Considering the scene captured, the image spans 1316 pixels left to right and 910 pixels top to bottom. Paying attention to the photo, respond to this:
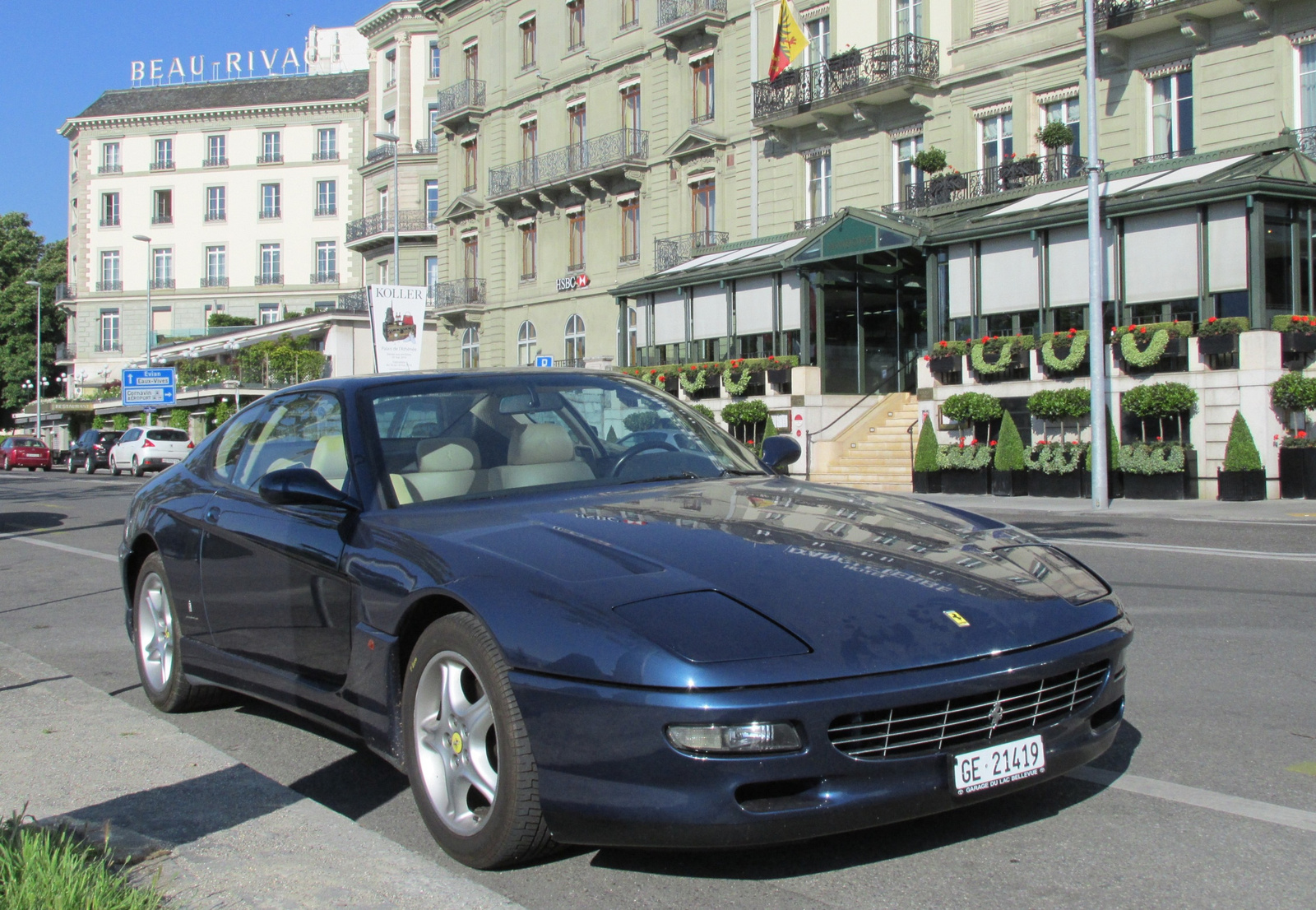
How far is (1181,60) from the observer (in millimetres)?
26156

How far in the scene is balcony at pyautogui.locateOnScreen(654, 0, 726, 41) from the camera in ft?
122

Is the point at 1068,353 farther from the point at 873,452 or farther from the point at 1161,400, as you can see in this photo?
the point at 873,452

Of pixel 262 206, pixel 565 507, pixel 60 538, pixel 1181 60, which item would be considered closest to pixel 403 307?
pixel 60 538

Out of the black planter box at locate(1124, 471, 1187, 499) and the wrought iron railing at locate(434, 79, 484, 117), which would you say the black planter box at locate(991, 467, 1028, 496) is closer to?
the black planter box at locate(1124, 471, 1187, 499)

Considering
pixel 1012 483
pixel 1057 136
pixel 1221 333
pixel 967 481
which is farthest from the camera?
pixel 1057 136

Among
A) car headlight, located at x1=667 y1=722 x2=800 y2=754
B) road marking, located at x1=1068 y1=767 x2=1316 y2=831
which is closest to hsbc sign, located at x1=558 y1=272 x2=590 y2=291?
road marking, located at x1=1068 y1=767 x2=1316 y2=831

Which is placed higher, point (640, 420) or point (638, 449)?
point (640, 420)

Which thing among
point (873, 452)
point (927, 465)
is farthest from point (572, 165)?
point (927, 465)

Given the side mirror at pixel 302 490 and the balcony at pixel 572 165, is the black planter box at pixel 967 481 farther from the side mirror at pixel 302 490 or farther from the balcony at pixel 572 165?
the side mirror at pixel 302 490

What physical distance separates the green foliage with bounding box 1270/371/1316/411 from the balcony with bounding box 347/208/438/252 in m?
44.7

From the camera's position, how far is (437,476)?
4.26 m

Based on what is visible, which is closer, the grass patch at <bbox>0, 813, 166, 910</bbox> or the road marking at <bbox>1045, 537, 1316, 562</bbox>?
the grass patch at <bbox>0, 813, 166, 910</bbox>

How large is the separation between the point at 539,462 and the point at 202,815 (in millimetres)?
1579

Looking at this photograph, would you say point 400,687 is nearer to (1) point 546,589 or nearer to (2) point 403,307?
(1) point 546,589
